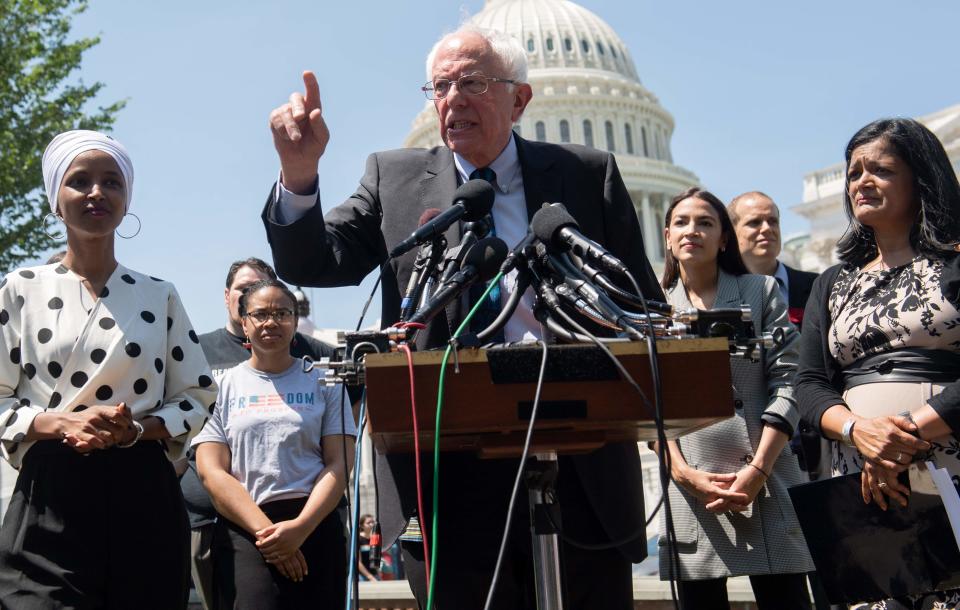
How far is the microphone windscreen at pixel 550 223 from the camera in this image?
8.52 ft

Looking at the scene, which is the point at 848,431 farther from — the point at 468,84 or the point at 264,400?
the point at 264,400

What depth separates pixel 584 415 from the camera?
2295 mm

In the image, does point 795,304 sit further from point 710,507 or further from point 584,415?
point 584,415

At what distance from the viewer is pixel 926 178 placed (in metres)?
3.82

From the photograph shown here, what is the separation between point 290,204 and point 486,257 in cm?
61

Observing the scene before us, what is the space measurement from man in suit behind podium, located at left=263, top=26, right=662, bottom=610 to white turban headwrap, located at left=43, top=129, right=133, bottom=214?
3.12ft

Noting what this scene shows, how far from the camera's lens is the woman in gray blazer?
4.40 m

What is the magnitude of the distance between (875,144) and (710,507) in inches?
59.9

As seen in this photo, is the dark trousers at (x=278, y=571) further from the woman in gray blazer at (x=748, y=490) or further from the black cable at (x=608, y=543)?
the black cable at (x=608, y=543)

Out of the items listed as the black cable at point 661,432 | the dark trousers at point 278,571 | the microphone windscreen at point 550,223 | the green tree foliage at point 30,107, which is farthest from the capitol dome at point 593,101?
the black cable at point 661,432

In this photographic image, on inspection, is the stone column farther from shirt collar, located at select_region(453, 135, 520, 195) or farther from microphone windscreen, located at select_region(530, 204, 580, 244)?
microphone windscreen, located at select_region(530, 204, 580, 244)

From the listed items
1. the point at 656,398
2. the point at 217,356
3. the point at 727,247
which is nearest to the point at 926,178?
the point at 727,247

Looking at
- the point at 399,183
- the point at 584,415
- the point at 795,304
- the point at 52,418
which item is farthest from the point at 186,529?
the point at 795,304

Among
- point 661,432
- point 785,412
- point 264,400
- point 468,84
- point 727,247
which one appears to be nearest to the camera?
point 661,432
